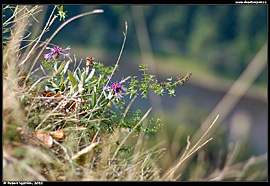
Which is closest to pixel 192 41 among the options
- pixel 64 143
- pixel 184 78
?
pixel 184 78

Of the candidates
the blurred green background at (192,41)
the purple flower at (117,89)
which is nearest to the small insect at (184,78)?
the purple flower at (117,89)

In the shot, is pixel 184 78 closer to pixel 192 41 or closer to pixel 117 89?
pixel 117 89

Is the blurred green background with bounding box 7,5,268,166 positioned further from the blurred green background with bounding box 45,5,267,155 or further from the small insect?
the small insect

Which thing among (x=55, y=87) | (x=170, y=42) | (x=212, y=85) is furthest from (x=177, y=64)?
(x=55, y=87)

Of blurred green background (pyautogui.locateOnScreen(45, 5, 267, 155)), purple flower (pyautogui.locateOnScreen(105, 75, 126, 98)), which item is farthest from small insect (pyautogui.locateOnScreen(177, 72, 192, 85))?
blurred green background (pyautogui.locateOnScreen(45, 5, 267, 155))

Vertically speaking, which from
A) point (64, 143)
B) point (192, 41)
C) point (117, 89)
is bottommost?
point (64, 143)

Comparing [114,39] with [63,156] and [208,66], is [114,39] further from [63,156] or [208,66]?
[63,156]

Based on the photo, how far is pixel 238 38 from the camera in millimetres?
33000

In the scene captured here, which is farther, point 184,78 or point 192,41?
point 192,41

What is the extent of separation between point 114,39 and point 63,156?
31.8 meters

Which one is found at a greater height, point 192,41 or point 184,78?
point 192,41

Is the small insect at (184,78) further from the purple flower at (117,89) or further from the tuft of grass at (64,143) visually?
the purple flower at (117,89)

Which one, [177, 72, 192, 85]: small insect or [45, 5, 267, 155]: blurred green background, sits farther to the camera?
[45, 5, 267, 155]: blurred green background

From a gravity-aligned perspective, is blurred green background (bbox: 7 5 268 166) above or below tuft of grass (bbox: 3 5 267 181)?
above
